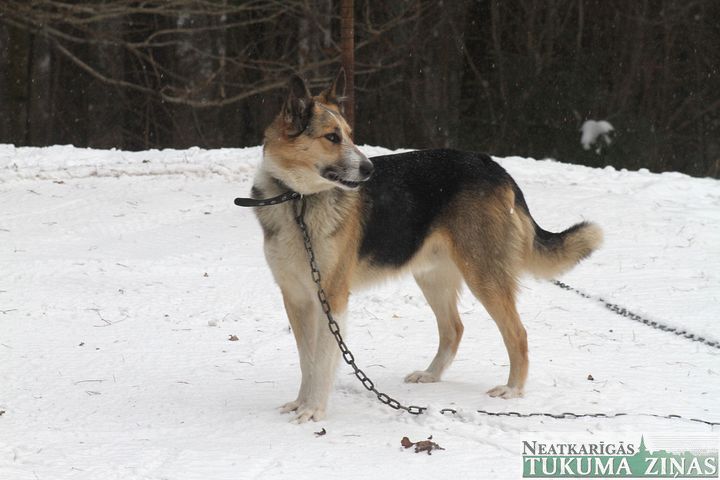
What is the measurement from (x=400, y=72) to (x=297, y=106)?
17428 millimetres

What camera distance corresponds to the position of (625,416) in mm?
4969

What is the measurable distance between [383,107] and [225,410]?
17.4 meters

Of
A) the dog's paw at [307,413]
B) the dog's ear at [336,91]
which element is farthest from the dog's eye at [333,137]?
the dog's paw at [307,413]

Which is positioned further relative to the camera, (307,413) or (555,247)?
(555,247)

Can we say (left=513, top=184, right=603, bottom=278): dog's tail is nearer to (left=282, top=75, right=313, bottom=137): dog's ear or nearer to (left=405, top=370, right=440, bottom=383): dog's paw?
(left=405, top=370, right=440, bottom=383): dog's paw

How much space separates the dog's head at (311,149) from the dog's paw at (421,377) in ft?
5.20

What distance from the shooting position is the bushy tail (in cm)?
593

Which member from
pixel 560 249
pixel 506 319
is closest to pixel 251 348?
pixel 506 319

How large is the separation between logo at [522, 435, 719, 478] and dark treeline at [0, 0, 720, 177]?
12.4 meters

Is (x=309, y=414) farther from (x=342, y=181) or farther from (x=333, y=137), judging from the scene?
(x=333, y=137)

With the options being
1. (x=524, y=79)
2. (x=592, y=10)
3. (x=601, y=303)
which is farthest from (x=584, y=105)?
(x=601, y=303)

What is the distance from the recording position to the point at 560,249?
19.5 feet

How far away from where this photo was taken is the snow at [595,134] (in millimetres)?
16188

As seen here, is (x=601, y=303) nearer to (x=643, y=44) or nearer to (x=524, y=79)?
(x=524, y=79)
